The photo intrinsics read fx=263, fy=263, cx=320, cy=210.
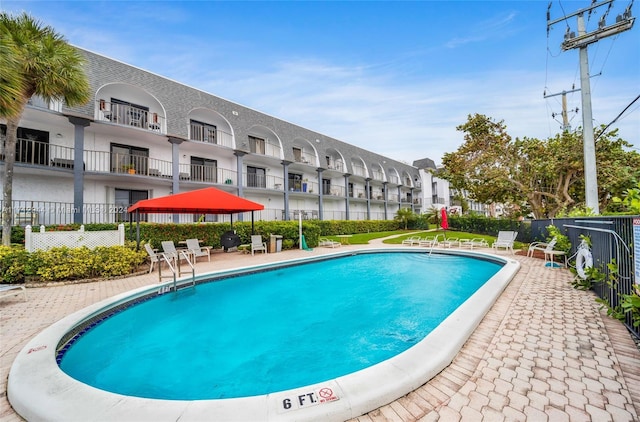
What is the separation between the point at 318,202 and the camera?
25.5 metres

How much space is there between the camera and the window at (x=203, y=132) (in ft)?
56.7

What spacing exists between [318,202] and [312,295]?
60.0ft

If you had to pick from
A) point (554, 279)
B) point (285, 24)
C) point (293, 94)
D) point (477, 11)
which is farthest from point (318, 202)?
point (554, 279)

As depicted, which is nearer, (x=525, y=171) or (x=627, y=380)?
(x=627, y=380)

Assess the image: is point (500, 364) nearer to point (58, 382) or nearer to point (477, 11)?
point (58, 382)

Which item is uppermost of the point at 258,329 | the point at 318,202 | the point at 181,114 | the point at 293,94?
the point at 293,94

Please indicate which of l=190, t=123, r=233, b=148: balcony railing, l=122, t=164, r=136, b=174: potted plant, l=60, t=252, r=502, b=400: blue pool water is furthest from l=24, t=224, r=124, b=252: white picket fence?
l=190, t=123, r=233, b=148: balcony railing

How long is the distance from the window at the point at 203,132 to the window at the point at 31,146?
6898 millimetres

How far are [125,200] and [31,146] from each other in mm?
4284

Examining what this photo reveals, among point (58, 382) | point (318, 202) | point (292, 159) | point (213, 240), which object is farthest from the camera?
point (318, 202)

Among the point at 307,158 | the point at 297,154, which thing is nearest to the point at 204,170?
the point at 297,154

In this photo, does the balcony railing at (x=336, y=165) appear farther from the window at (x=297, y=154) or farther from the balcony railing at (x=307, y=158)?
the window at (x=297, y=154)

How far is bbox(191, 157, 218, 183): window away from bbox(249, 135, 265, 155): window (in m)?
3.25

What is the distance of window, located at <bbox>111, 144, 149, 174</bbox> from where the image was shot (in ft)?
46.6
